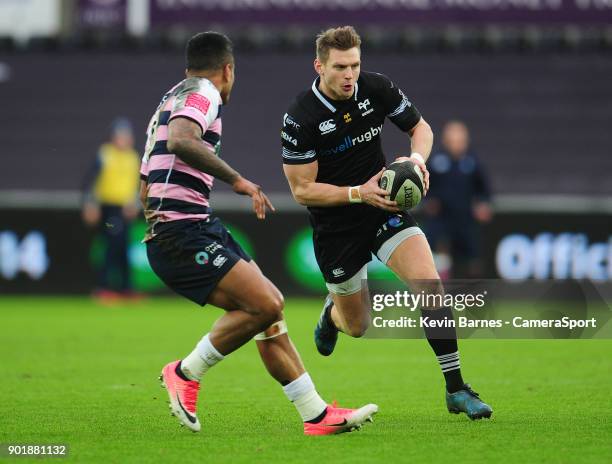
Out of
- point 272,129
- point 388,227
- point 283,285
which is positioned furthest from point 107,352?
point 272,129

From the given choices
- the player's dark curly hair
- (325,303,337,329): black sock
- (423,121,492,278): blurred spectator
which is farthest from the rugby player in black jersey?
(423,121,492,278): blurred spectator

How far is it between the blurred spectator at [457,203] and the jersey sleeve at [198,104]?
31.4 ft

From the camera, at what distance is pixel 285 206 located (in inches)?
693

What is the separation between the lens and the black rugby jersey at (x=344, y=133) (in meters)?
7.64

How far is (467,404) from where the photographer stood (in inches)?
283

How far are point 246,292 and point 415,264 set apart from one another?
4.30 feet

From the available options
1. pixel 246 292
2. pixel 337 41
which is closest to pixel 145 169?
pixel 246 292

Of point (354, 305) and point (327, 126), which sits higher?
point (327, 126)

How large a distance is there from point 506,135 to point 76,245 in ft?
21.3

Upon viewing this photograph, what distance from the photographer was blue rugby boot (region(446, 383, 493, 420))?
7141 millimetres

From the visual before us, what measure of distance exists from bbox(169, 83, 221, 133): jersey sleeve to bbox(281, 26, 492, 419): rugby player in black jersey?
3.24 feet

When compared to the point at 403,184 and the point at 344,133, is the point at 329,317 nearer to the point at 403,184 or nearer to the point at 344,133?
the point at 344,133

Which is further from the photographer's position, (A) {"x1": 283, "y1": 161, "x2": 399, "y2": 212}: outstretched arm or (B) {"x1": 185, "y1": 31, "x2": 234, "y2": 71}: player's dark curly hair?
(A) {"x1": 283, "y1": 161, "x2": 399, "y2": 212}: outstretched arm

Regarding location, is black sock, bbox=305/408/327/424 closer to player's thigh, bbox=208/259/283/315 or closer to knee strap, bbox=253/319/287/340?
knee strap, bbox=253/319/287/340
